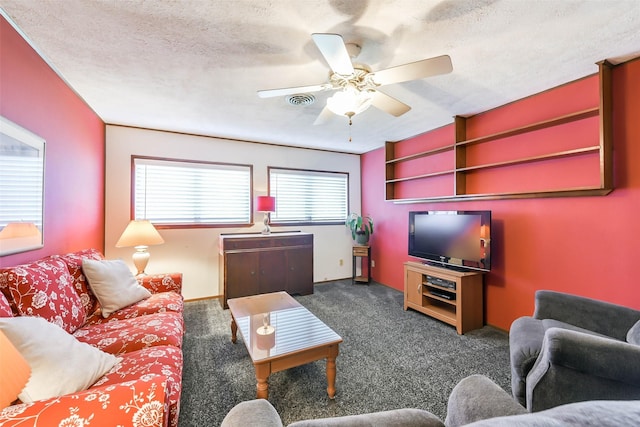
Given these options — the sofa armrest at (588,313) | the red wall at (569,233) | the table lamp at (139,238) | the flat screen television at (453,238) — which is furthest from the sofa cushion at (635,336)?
the table lamp at (139,238)

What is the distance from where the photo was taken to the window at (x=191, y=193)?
346 cm

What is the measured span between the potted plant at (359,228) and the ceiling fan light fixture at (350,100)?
110 inches

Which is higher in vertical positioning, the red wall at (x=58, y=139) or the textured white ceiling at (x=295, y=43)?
the textured white ceiling at (x=295, y=43)

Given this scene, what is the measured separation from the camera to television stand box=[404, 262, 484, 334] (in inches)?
106

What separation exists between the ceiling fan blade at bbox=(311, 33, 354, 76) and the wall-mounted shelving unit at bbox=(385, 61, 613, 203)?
1991 millimetres

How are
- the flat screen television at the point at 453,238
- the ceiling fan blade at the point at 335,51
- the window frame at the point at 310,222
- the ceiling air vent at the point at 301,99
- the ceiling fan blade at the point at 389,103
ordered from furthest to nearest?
the window frame at the point at 310,222
the flat screen television at the point at 453,238
the ceiling air vent at the point at 301,99
the ceiling fan blade at the point at 389,103
the ceiling fan blade at the point at 335,51

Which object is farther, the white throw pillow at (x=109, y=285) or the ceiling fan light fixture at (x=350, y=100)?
the white throw pillow at (x=109, y=285)

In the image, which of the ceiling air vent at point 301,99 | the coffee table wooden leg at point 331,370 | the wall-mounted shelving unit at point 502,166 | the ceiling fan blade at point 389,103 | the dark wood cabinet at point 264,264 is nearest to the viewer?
the coffee table wooden leg at point 331,370

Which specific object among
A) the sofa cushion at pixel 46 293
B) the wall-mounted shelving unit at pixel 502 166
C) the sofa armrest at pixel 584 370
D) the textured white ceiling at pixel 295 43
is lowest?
the sofa armrest at pixel 584 370

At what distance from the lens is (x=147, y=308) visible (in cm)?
208

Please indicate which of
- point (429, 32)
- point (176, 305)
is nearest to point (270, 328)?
point (176, 305)

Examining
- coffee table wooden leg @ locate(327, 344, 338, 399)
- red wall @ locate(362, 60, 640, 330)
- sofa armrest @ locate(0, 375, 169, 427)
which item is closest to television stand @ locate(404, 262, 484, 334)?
red wall @ locate(362, 60, 640, 330)

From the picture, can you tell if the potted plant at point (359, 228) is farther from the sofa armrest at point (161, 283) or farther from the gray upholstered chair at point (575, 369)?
the gray upholstered chair at point (575, 369)

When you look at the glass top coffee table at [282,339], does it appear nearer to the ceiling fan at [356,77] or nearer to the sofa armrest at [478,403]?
the sofa armrest at [478,403]
